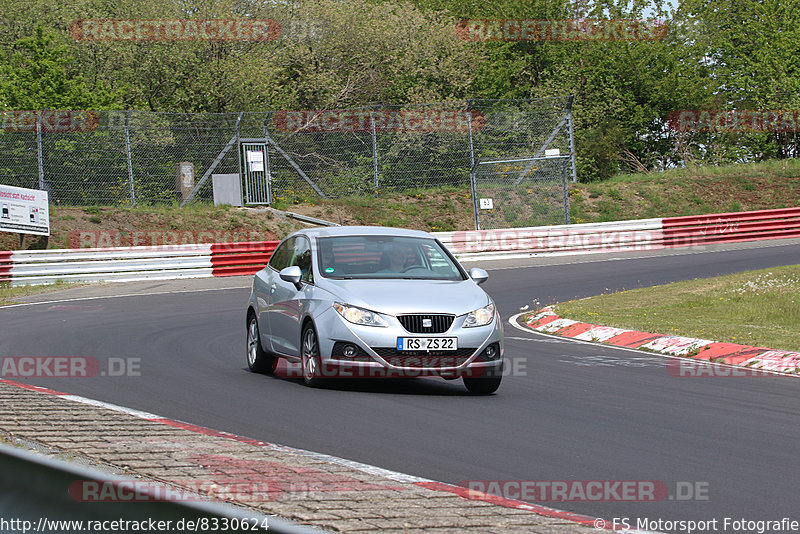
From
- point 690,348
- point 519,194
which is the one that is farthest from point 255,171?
point 690,348

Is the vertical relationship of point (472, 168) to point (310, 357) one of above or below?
above

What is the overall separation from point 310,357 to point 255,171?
80.4 ft

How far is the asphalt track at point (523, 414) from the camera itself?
6.25 m

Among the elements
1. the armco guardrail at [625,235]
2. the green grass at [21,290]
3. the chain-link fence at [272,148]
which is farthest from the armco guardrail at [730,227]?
the green grass at [21,290]

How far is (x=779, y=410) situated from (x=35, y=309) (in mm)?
15029

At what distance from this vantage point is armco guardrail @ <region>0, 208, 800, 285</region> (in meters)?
26.5

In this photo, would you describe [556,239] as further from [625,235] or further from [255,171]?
[255,171]

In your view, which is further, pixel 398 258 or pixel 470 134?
pixel 470 134

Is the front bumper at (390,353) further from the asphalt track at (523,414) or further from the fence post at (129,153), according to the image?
the fence post at (129,153)

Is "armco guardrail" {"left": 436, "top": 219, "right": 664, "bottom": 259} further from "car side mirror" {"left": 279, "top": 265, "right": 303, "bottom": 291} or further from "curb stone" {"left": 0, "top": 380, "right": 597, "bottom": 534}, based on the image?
"curb stone" {"left": 0, "top": 380, "right": 597, "bottom": 534}

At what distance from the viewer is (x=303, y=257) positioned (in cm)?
1112

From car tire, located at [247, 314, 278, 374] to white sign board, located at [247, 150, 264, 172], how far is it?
A: 21231 mm

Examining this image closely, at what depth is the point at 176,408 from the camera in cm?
876

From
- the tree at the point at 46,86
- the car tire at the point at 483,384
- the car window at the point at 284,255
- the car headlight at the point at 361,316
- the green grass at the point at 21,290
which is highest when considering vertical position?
the tree at the point at 46,86
